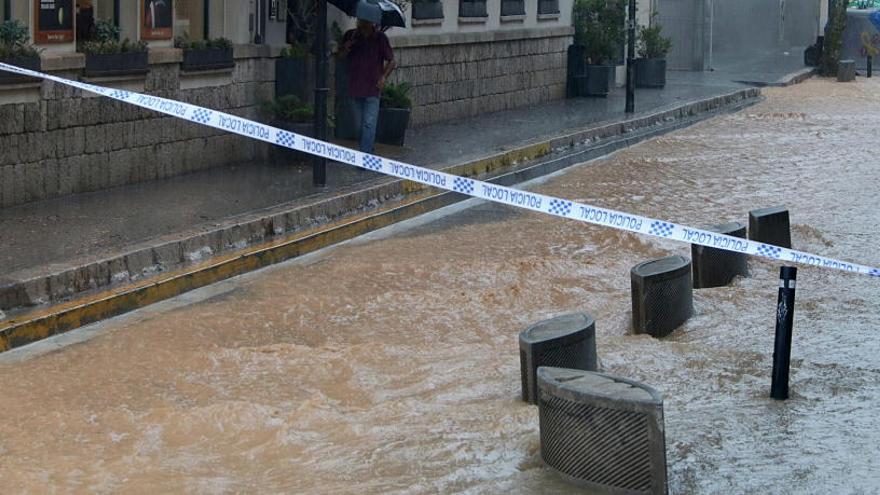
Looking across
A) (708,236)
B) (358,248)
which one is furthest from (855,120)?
(708,236)

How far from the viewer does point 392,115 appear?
1809 cm

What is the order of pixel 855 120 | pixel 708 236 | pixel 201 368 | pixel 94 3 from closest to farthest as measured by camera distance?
1. pixel 201 368
2. pixel 708 236
3. pixel 94 3
4. pixel 855 120

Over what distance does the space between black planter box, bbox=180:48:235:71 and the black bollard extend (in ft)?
A: 28.0

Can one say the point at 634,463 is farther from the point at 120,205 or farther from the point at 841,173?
the point at 841,173

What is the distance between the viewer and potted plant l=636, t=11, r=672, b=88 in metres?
30.1

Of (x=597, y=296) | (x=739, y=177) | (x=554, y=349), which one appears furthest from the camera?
(x=739, y=177)

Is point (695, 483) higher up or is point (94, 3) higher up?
point (94, 3)

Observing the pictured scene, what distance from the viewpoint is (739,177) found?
17.6 m

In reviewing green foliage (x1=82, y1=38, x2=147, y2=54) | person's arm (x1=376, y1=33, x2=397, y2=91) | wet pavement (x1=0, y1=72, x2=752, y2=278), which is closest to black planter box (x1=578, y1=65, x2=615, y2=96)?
wet pavement (x1=0, y1=72, x2=752, y2=278)

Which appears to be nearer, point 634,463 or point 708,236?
point 634,463

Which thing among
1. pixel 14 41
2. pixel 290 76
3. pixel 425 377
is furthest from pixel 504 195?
pixel 290 76

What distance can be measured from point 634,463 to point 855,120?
19.9m

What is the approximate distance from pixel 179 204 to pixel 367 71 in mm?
3741

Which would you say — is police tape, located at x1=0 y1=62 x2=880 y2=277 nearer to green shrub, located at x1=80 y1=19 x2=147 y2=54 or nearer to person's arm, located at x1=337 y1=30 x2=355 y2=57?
green shrub, located at x1=80 y1=19 x2=147 y2=54
